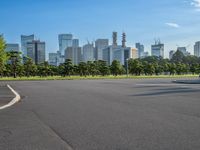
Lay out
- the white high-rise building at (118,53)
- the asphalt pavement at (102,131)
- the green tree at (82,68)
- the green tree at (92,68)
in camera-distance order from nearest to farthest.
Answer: the asphalt pavement at (102,131)
the green tree at (82,68)
the green tree at (92,68)
the white high-rise building at (118,53)

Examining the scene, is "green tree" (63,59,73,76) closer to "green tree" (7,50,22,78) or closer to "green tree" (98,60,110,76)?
"green tree" (98,60,110,76)

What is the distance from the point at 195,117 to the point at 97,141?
14.9ft

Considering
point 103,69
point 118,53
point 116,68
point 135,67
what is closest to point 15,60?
point 103,69

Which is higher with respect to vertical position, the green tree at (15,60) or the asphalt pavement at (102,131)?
the green tree at (15,60)

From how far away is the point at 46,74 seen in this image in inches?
3792

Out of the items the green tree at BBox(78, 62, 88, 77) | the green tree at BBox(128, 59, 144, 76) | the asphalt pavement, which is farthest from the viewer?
the green tree at BBox(128, 59, 144, 76)

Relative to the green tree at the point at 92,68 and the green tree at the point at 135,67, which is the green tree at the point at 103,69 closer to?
the green tree at the point at 92,68

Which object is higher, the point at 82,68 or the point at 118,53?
the point at 118,53

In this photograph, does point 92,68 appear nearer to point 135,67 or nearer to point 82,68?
point 82,68

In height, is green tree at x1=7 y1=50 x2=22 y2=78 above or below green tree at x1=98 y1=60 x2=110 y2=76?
above

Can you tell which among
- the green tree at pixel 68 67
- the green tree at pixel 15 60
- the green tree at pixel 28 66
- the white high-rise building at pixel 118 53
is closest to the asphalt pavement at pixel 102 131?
the green tree at pixel 15 60

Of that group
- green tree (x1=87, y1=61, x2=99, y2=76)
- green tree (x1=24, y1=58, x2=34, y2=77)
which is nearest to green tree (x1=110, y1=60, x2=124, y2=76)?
green tree (x1=87, y1=61, x2=99, y2=76)

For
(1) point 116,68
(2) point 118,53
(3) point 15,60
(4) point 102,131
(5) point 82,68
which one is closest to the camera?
(4) point 102,131

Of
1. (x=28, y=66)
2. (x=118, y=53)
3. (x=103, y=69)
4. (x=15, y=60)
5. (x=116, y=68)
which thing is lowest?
(x=103, y=69)
